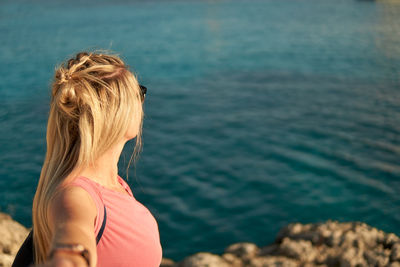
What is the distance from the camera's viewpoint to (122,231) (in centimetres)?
182

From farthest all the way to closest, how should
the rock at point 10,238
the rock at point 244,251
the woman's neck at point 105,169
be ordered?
the rock at point 244,251, the rock at point 10,238, the woman's neck at point 105,169

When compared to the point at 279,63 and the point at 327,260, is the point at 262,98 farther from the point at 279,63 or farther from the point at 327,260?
the point at 327,260

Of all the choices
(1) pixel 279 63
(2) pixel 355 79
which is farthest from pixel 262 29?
(2) pixel 355 79

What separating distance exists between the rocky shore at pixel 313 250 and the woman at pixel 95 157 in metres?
2.85

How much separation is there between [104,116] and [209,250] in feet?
15.5

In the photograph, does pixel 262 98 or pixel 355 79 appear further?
pixel 355 79

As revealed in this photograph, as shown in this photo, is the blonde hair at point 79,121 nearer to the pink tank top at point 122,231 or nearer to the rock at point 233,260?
the pink tank top at point 122,231

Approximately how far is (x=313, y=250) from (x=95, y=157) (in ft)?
12.5

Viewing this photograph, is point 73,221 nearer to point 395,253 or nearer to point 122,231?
point 122,231

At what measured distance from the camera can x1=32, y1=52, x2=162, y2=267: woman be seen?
1.73 m

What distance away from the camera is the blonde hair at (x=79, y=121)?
1781 millimetres

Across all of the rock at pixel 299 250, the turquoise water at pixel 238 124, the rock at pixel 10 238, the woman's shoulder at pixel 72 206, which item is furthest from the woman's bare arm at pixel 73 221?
the turquoise water at pixel 238 124

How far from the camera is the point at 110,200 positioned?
1825mm

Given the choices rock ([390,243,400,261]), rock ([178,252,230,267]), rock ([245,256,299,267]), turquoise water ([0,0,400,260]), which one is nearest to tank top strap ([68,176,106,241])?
rock ([178,252,230,267])
